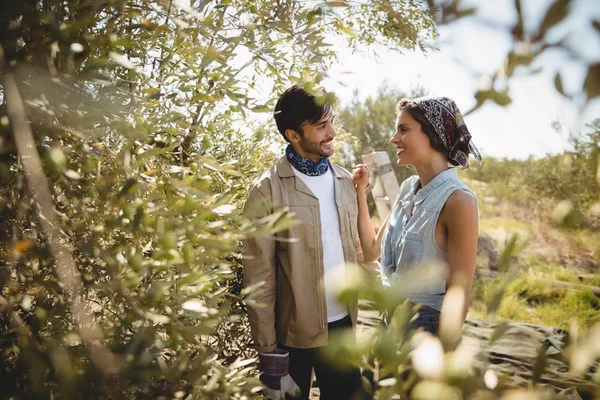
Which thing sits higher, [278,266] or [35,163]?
[35,163]

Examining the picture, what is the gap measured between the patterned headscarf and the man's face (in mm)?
517

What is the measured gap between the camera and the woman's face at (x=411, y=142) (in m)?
2.05

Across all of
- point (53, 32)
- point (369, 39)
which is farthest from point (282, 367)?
point (369, 39)

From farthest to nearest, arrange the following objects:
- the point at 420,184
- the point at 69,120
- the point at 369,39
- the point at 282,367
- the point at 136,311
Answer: the point at 369,39 → the point at 420,184 → the point at 282,367 → the point at 69,120 → the point at 136,311

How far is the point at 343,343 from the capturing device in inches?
20.6

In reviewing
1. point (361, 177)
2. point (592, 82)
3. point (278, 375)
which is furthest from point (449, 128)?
point (592, 82)

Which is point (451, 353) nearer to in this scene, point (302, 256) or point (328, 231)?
point (302, 256)

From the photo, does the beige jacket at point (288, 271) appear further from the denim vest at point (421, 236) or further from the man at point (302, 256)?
the denim vest at point (421, 236)

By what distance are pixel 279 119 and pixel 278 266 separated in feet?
2.76

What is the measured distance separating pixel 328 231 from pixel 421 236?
59 cm

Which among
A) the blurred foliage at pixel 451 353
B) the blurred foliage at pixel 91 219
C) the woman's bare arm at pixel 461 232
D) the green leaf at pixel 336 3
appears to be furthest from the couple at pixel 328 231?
the blurred foliage at pixel 451 353

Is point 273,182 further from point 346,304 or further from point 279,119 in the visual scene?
point 346,304

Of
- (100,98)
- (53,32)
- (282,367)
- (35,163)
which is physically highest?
(53,32)

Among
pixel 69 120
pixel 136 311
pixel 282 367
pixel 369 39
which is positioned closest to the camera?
pixel 136 311
